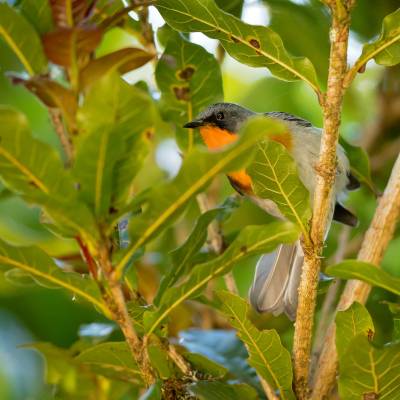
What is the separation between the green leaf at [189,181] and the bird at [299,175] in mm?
1295

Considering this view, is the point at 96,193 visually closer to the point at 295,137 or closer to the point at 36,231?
the point at 295,137

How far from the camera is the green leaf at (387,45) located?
1928 millimetres

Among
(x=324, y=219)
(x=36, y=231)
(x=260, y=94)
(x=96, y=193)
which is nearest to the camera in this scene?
(x=96, y=193)

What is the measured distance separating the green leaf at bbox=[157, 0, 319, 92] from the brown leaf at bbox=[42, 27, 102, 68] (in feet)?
1.99

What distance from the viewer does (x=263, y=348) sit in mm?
2066

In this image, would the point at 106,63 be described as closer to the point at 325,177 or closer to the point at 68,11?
the point at 68,11

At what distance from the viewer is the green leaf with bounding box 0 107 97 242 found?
1.46m

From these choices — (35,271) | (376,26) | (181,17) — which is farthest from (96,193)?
(376,26)

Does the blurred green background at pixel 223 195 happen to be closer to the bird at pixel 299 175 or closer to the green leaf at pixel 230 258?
the bird at pixel 299 175

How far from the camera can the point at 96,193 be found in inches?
60.2

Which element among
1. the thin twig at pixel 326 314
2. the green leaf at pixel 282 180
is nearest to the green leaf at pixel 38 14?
the green leaf at pixel 282 180

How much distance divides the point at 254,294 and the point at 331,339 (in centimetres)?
71

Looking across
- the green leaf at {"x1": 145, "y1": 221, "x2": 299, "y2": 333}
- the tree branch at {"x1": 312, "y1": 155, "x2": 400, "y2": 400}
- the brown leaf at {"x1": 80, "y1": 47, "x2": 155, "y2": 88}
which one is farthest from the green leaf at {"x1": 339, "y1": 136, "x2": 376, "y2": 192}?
the brown leaf at {"x1": 80, "y1": 47, "x2": 155, "y2": 88}

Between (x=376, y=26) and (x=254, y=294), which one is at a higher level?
Answer: (x=376, y=26)
